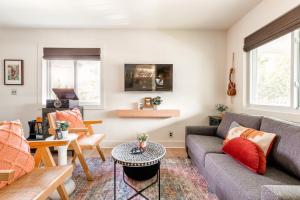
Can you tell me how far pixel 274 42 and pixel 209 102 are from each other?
1.47 metres

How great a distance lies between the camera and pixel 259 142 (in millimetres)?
1560

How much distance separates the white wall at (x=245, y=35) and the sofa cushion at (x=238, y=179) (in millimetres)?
859

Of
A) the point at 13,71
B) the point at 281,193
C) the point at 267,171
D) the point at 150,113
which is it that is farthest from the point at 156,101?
the point at 13,71

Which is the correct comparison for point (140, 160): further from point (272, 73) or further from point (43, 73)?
point (43, 73)

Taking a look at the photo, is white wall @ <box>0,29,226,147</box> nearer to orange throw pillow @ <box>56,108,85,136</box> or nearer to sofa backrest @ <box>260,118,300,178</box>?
orange throw pillow @ <box>56,108,85,136</box>

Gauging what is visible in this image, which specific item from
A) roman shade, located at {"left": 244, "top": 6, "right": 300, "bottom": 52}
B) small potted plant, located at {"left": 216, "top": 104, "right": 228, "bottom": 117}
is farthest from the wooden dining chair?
roman shade, located at {"left": 244, "top": 6, "right": 300, "bottom": 52}

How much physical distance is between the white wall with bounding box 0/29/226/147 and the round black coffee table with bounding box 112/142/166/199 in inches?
55.3

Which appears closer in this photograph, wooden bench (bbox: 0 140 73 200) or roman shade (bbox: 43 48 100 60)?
wooden bench (bbox: 0 140 73 200)

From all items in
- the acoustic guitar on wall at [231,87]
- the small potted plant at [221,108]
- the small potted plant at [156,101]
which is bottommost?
the small potted plant at [221,108]

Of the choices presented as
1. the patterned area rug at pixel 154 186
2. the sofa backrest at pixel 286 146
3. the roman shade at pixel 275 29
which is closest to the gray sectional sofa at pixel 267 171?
the sofa backrest at pixel 286 146

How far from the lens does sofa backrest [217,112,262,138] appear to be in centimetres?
195

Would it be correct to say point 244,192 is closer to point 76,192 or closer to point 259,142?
point 259,142

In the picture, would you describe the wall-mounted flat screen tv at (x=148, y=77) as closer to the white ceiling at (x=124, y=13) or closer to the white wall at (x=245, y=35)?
the white ceiling at (x=124, y=13)

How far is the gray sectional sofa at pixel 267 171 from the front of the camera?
36.9 inches
